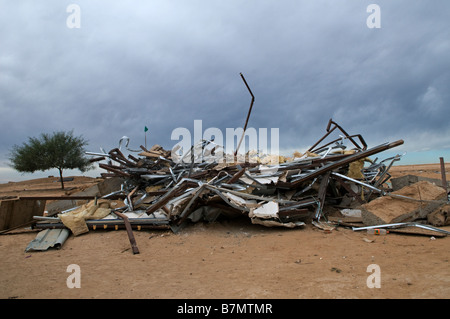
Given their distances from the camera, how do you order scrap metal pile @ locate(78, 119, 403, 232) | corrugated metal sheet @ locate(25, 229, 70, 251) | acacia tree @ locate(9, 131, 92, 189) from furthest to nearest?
acacia tree @ locate(9, 131, 92, 189) → scrap metal pile @ locate(78, 119, 403, 232) → corrugated metal sheet @ locate(25, 229, 70, 251)

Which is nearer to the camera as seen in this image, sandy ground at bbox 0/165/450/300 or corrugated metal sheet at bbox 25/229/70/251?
sandy ground at bbox 0/165/450/300

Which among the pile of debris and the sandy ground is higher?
the pile of debris

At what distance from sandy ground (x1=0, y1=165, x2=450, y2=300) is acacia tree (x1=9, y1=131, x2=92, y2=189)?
68.8ft

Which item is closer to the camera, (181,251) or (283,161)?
(181,251)

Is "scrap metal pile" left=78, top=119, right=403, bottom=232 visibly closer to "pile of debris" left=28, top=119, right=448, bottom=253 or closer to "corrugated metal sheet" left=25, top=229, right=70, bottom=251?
"pile of debris" left=28, top=119, right=448, bottom=253

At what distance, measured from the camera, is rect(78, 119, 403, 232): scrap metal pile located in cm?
639

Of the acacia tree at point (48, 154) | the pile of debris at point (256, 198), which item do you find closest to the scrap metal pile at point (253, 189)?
the pile of debris at point (256, 198)

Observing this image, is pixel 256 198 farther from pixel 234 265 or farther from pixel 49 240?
pixel 49 240

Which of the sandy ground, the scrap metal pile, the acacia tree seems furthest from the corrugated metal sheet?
the acacia tree

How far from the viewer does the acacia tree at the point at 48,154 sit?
24797 millimetres

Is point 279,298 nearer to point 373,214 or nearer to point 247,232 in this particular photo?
point 247,232

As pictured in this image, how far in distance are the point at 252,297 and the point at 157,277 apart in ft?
5.26
